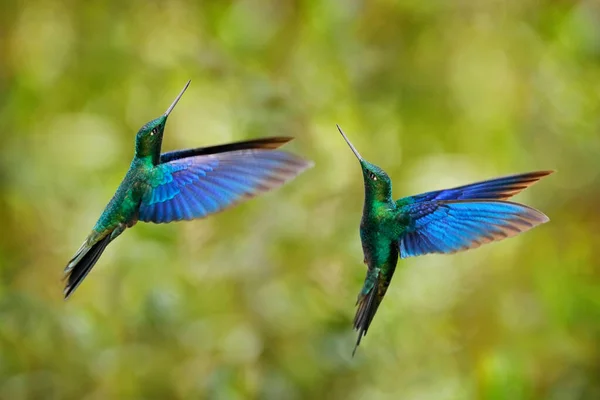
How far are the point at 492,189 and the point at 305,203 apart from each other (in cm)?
101

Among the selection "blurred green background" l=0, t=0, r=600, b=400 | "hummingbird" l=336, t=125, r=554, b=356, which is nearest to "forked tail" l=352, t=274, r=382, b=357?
"hummingbird" l=336, t=125, r=554, b=356

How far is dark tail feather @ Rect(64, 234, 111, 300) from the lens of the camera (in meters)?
0.25

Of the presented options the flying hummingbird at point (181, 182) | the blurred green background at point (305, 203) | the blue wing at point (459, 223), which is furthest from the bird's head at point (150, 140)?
the blurred green background at point (305, 203)

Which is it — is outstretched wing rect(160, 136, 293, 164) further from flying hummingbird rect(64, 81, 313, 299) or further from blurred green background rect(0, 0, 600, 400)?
blurred green background rect(0, 0, 600, 400)

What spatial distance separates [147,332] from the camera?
1.31m

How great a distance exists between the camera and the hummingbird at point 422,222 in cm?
28

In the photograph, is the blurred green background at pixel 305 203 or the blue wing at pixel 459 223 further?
the blurred green background at pixel 305 203

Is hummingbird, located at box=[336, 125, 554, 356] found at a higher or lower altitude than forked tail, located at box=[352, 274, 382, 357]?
higher

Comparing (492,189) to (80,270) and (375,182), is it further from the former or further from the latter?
(80,270)

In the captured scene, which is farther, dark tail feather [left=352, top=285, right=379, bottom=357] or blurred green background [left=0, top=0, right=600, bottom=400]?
blurred green background [left=0, top=0, right=600, bottom=400]

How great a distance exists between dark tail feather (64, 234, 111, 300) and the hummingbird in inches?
3.5

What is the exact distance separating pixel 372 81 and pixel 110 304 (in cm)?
58

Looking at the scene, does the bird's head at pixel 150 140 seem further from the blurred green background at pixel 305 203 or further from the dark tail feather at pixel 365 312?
the blurred green background at pixel 305 203

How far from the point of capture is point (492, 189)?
1.08 feet
